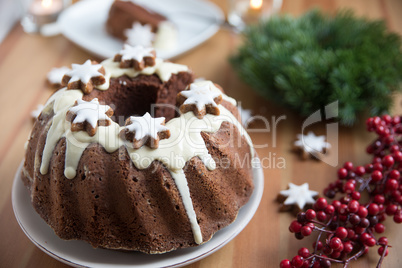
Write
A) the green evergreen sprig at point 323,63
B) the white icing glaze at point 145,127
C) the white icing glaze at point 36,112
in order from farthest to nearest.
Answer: the white icing glaze at point 36,112, the green evergreen sprig at point 323,63, the white icing glaze at point 145,127

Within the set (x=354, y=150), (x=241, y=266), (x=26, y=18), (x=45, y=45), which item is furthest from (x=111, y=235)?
(x=26, y=18)

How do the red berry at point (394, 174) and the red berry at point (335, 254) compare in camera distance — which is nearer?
the red berry at point (335, 254)

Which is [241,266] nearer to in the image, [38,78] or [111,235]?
[111,235]

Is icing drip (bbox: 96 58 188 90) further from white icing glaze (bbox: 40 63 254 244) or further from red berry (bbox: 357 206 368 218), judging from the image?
red berry (bbox: 357 206 368 218)

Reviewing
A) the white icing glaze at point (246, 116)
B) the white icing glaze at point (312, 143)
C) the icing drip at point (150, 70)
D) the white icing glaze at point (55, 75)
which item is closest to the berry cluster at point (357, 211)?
the white icing glaze at point (312, 143)

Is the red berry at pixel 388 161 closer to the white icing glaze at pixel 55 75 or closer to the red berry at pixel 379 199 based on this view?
the red berry at pixel 379 199

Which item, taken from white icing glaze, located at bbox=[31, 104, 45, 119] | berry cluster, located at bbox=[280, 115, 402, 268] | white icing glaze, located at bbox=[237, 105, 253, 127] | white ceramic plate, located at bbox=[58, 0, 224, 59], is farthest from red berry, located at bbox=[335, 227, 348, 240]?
white icing glaze, located at bbox=[31, 104, 45, 119]
